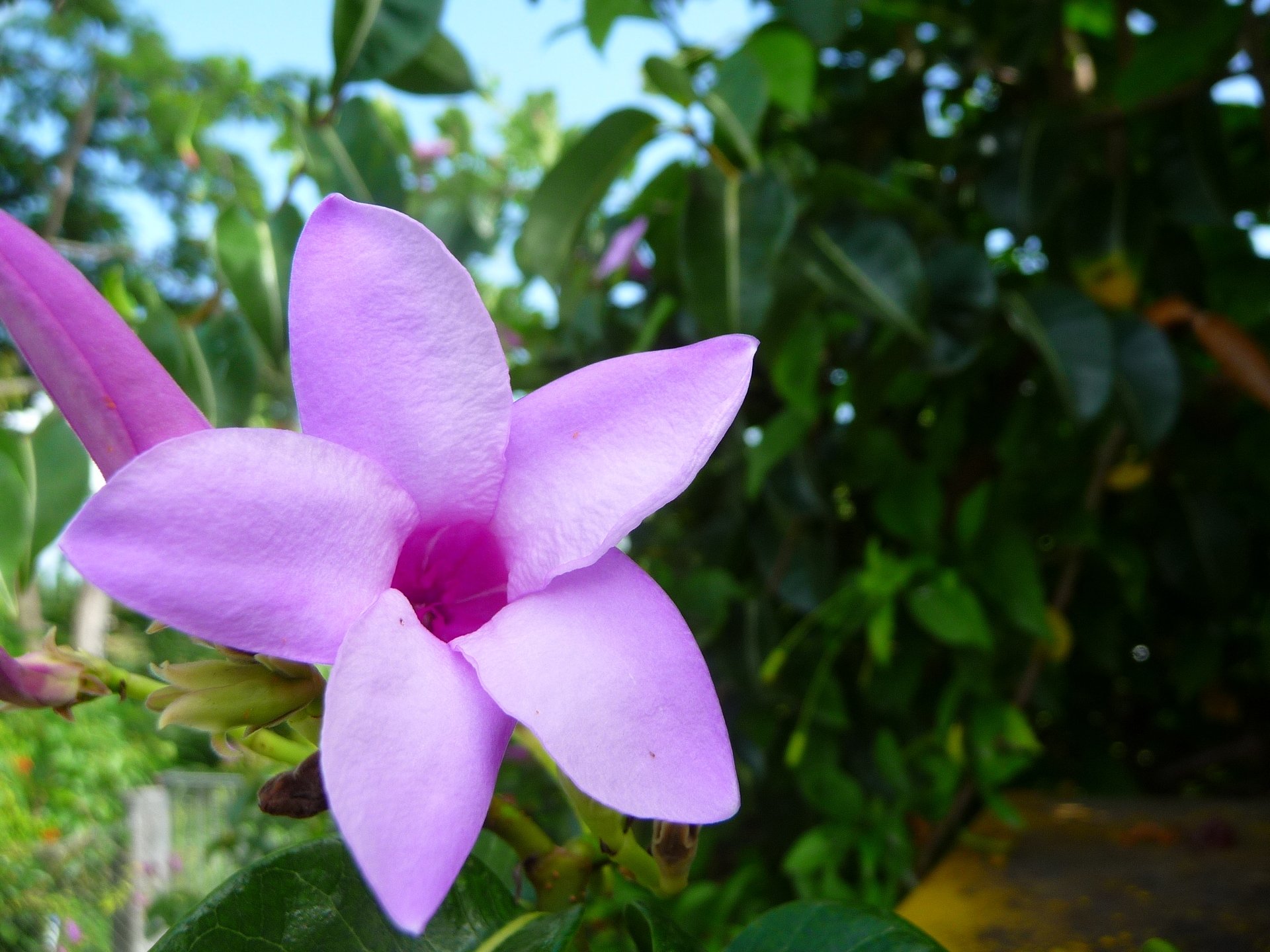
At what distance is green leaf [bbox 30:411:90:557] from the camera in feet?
1.57

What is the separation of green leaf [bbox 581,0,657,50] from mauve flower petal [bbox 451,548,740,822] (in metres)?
0.63

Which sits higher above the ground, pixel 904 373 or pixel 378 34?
pixel 378 34

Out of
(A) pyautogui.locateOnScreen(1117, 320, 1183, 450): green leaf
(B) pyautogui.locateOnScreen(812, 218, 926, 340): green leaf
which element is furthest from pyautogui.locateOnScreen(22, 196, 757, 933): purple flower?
(A) pyautogui.locateOnScreen(1117, 320, 1183, 450): green leaf

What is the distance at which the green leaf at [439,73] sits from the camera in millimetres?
681

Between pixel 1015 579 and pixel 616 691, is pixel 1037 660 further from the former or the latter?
pixel 616 691

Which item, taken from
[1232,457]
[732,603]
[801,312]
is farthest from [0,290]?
[1232,457]

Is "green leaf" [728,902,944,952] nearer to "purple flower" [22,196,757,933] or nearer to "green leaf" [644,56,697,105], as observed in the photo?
"purple flower" [22,196,757,933]

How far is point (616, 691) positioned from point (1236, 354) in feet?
2.86

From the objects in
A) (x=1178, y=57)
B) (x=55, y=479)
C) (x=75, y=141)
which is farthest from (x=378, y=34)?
(x=75, y=141)

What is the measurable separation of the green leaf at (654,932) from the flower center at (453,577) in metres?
0.13

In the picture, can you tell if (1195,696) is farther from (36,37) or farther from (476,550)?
(36,37)

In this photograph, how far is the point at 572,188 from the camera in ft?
2.45

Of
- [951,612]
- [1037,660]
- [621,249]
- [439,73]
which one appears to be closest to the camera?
[439,73]

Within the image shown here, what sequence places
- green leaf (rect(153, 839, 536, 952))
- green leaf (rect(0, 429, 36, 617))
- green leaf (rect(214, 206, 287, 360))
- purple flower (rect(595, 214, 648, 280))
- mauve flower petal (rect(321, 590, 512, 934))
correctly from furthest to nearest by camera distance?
purple flower (rect(595, 214, 648, 280)) → green leaf (rect(214, 206, 287, 360)) → green leaf (rect(0, 429, 36, 617)) → green leaf (rect(153, 839, 536, 952)) → mauve flower petal (rect(321, 590, 512, 934))
